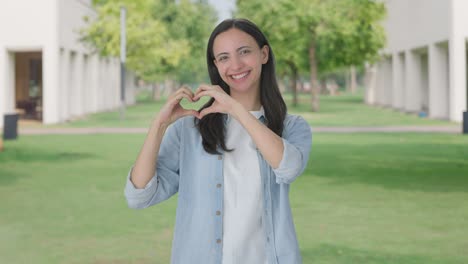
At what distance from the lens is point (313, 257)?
8.05 m

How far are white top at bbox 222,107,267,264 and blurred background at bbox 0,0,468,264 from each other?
34 cm

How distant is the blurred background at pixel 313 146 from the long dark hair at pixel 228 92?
147 millimetres

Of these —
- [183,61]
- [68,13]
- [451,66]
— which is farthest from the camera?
[183,61]

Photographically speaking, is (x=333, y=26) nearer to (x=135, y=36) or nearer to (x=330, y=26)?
(x=330, y=26)

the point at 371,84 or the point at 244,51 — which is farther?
the point at 371,84

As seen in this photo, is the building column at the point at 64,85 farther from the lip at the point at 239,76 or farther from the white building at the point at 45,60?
the lip at the point at 239,76

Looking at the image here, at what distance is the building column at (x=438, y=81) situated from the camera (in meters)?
37.2

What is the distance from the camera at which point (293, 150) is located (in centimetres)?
305

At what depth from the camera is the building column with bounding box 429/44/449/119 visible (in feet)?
122

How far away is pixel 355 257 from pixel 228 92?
5.07 metres

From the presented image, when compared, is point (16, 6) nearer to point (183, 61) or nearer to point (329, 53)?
point (329, 53)

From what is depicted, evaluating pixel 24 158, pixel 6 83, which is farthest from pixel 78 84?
pixel 24 158

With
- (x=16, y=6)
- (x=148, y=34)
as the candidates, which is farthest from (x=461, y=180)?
(x=148, y=34)

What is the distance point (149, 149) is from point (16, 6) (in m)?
33.5
